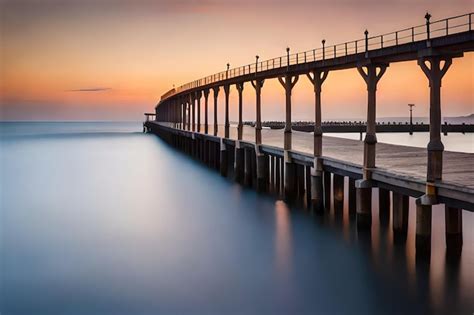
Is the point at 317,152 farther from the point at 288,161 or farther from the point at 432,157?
the point at 432,157

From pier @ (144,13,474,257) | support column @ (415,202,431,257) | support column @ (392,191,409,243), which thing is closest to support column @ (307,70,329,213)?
pier @ (144,13,474,257)

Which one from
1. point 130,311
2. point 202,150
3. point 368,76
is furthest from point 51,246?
point 202,150

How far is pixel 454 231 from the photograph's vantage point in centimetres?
1402

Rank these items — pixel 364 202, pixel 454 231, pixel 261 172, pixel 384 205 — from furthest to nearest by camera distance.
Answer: pixel 261 172, pixel 384 205, pixel 364 202, pixel 454 231

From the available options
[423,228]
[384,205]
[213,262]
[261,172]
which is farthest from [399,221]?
[261,172]

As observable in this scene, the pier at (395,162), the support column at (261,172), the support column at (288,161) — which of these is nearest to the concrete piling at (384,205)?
the pier at (395,162)

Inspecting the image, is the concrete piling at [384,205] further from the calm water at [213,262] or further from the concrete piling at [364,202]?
the concrete piling at [364,202]

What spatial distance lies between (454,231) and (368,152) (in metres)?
3.28

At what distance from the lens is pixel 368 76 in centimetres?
1581

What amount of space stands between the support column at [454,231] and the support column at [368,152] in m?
2.44

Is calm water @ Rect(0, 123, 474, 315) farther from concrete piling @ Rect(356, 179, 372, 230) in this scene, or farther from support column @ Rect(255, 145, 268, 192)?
support column @ Rect(255, 145, 268, 192)

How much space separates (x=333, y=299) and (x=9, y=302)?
782cm

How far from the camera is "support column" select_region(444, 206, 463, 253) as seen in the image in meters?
13.8

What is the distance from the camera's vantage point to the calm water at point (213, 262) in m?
12.0
